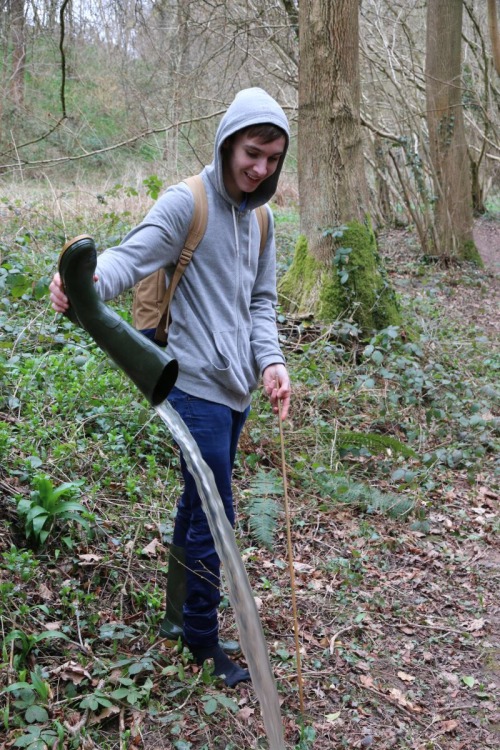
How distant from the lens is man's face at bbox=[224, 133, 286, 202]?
104 inches

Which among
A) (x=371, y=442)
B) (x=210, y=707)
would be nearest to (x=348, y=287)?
(x=371, y=442)

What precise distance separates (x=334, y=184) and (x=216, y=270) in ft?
14.7

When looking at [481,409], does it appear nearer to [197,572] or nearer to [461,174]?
[197,572]

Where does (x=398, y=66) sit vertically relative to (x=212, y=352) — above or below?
above

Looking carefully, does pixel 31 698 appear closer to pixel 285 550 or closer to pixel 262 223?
pixel 285 550

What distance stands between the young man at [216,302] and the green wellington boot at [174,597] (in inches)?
1.1

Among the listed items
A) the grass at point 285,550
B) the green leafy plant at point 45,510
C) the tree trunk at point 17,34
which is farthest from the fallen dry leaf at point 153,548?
the tree trunk at point 17,34

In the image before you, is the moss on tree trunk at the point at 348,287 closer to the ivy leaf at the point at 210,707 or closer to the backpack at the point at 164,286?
the backpack at the point at 164,286

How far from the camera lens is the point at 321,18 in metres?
6.66

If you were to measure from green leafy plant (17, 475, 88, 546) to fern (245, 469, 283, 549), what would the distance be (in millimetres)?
994

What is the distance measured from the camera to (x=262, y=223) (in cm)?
295

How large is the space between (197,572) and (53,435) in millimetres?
1728

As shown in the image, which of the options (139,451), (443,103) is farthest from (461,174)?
(139,451)

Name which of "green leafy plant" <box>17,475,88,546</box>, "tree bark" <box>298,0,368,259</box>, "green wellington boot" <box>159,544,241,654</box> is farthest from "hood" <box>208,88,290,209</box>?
"tree bark" <box>298,0,368,259</box>
